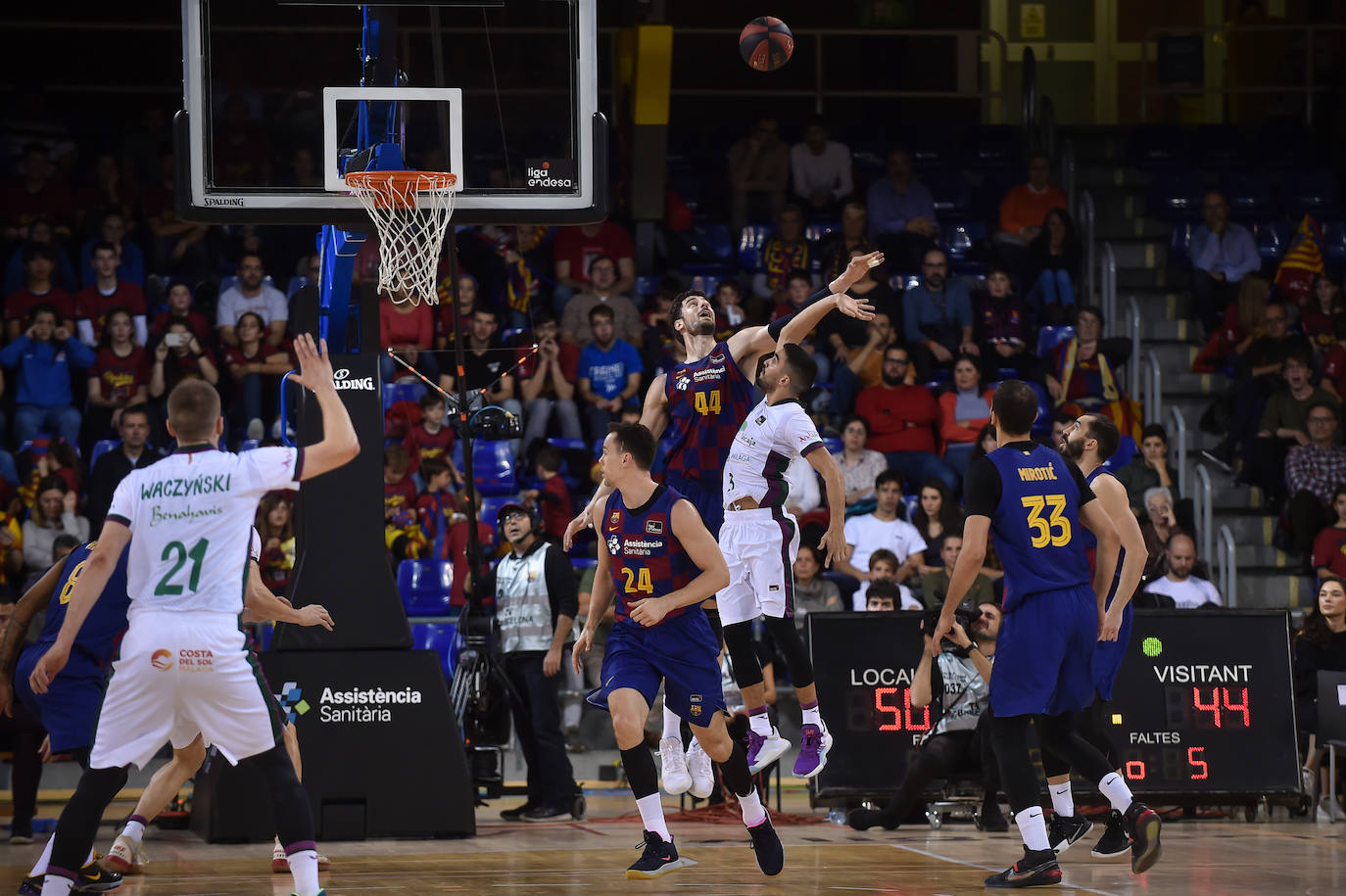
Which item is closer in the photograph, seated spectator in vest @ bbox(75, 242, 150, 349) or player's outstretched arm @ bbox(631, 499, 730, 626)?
player's outstretched arm @ bbox(631, 499, 730, 626)

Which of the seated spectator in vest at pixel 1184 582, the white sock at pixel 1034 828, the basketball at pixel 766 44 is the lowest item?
the white sock at pixel 1034 828

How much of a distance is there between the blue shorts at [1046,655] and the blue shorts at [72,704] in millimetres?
5051

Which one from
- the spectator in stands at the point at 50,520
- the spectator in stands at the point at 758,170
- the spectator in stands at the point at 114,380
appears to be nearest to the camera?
the spectator in stands at the point at 50,520

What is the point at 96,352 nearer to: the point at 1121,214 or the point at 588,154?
the point at 588,154

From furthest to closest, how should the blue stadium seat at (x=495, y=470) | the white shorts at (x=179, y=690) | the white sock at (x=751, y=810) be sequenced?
1. the blue stadium seat at (x=495, y=470)
2. the white sock at (x=751, y=810)
3. the white shorts at (x=179, y=690)

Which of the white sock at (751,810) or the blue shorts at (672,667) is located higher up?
the blue shorts at (672,667)

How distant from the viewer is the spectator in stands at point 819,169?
19.3m

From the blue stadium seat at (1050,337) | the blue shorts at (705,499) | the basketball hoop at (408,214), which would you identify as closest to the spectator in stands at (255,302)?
the basketball hoop at (408,214)

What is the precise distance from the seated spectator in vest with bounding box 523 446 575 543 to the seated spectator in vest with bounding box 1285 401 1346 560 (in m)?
6.83

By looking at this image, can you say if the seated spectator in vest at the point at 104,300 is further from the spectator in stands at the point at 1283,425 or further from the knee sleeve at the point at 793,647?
the spectator in stands at the point at 1283,425

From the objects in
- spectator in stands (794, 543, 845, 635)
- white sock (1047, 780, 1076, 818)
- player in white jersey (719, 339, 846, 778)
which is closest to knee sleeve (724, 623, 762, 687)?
player in white jersey (719, 339, 846, 778)

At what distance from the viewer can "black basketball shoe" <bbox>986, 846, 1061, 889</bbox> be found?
8273 millimetres

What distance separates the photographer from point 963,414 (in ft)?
53.5

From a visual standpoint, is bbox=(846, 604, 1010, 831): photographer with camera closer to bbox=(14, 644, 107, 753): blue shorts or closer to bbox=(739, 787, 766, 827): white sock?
bbox=(739, 787, 766, 827): white sock
